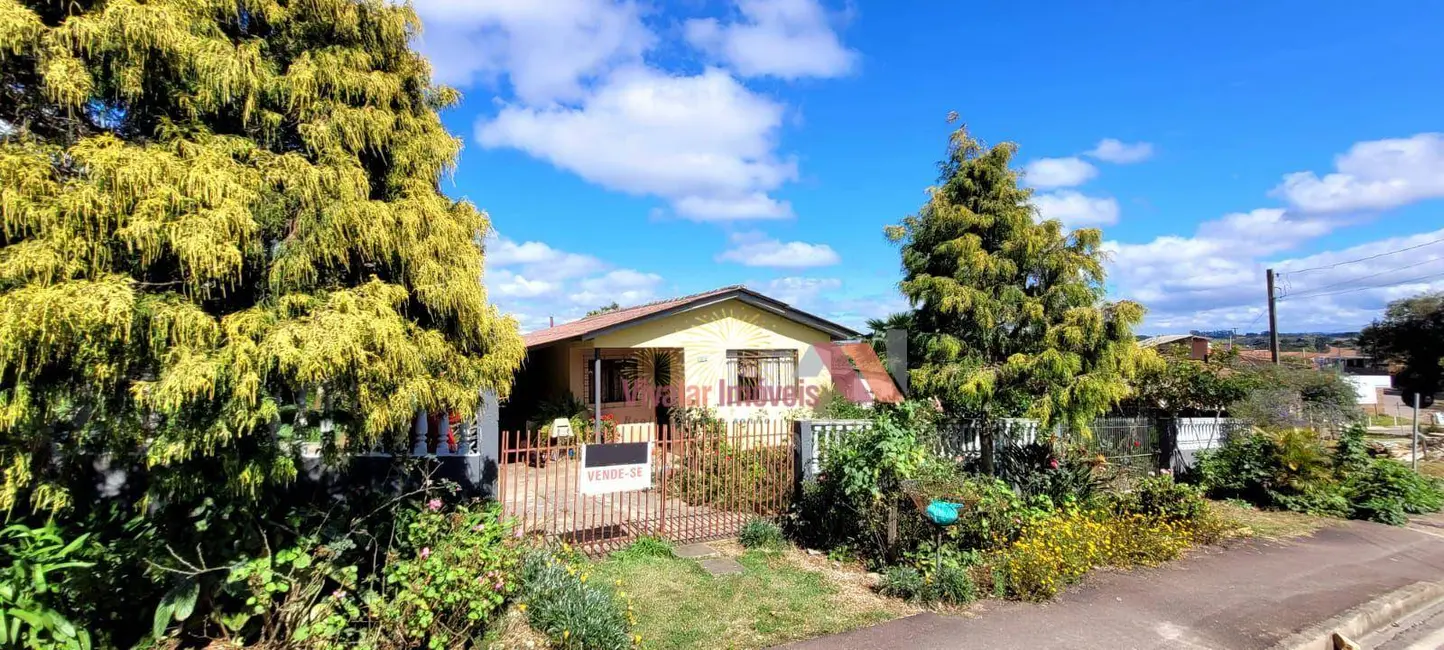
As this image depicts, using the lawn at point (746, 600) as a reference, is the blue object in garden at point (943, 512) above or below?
above

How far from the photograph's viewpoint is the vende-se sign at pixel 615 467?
612 cm

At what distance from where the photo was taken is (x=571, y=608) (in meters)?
4.16

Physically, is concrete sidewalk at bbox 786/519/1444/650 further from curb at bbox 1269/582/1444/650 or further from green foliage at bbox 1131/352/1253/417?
green foliage at bbox 1131/352/1253/417

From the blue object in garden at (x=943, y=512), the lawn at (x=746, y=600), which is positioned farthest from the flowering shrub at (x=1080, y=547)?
the lawn at (x=746, y=600)

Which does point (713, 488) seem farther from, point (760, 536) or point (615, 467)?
point (615, 467)

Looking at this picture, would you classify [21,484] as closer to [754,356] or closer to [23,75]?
[23,75]

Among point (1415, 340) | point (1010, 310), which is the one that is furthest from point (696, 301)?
point (1415, 340)

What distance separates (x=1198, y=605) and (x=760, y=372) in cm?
936

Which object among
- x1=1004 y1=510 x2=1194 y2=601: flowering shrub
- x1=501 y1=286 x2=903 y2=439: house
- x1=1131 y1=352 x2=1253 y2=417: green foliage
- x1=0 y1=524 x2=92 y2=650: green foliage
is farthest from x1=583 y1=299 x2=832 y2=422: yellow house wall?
x1=0 y1=524 x2=92 y2=650: green foliage

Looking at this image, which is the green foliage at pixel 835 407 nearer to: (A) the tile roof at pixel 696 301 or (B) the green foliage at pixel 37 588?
(A) the tile roof at pixel 696 301

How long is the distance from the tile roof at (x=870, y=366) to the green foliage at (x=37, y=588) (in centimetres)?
1297

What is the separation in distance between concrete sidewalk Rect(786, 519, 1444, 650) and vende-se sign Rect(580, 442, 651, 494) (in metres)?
2.43

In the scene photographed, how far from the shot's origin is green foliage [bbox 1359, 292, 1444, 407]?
89.8 ft

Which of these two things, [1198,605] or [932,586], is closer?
[932,586]
